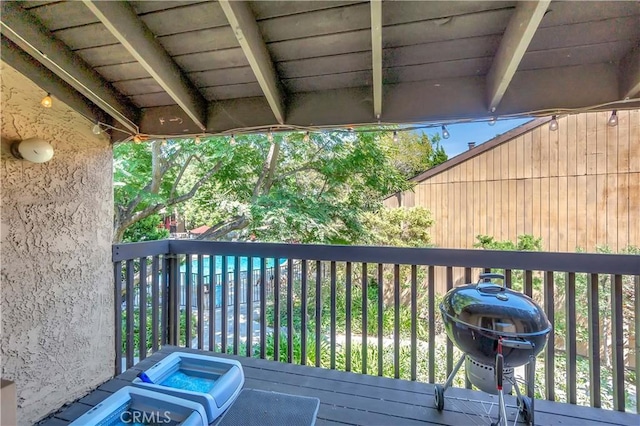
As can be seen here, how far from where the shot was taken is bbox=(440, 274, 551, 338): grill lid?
1423 mm

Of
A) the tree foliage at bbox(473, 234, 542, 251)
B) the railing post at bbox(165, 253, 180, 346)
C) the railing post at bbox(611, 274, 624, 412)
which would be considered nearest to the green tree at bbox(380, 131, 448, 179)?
the tree foliage at bbox(473, 234, 542, 251)

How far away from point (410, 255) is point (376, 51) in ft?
4.54

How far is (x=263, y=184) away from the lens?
5.56m

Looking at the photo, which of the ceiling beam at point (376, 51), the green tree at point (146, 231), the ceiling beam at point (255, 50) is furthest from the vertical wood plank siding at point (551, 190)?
the green tree at point (146, 231)

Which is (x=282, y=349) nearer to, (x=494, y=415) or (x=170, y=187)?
(x=494, y=415)

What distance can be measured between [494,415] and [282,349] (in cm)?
270

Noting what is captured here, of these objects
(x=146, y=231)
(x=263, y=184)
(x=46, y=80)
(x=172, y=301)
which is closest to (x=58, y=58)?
(x=46, y=80)

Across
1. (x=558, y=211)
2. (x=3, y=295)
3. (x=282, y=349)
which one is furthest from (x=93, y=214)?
→ (x=558, y=211)

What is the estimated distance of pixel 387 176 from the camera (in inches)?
217

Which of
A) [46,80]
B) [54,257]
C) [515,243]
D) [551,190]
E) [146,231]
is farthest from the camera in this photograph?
[146,231]

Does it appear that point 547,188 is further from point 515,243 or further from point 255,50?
point 255,50

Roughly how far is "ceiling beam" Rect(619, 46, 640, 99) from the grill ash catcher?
130 centimetres

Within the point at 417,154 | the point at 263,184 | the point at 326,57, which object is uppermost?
the point at 417,154

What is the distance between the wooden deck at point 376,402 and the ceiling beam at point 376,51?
191 centimetres
